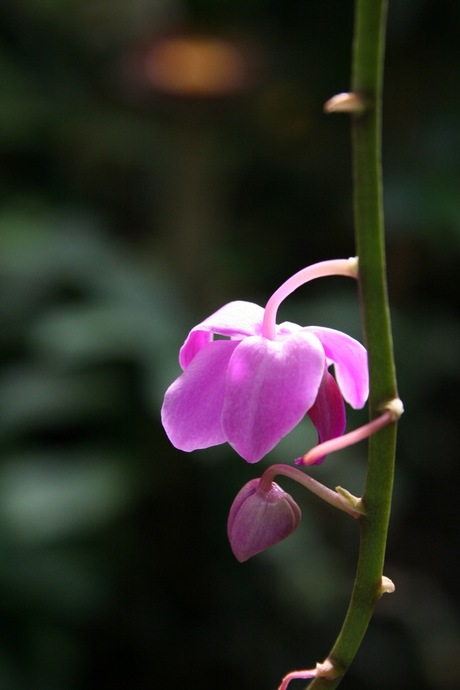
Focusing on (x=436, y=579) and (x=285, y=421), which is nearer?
(x=285, y=421)

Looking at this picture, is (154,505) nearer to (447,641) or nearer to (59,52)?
(447,641)

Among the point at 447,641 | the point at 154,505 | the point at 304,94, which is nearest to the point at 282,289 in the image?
the point at 154,505

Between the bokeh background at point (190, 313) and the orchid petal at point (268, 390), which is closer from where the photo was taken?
the orchid petal at point (268, 390)

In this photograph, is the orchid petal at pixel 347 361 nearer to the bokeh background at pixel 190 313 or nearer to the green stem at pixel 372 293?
the green stem at pixel 372 293

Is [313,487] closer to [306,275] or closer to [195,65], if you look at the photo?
[306,275]

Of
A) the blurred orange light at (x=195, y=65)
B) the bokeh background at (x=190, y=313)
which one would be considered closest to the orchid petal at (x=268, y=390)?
the bokeh background at (x=190, y=313)

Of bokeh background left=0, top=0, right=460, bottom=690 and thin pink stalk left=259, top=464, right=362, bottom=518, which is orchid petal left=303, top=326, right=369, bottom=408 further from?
bokeh background left=0, top=0, right=460, bottom=690

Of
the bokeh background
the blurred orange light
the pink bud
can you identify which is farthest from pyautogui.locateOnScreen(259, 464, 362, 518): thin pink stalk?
the blurred orange light
